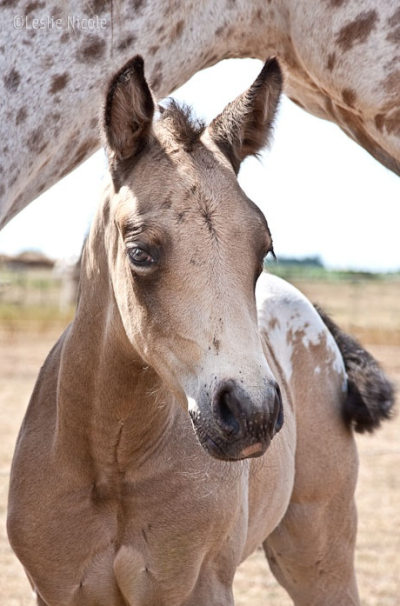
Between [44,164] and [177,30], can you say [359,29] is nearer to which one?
[177,30]

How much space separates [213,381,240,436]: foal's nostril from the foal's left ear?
890 mm

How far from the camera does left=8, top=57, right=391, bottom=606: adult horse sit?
221 centimetres

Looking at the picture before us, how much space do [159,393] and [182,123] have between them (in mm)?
877

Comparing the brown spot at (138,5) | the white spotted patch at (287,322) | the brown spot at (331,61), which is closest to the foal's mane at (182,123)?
the brown spot at (138,5)

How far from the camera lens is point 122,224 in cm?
244

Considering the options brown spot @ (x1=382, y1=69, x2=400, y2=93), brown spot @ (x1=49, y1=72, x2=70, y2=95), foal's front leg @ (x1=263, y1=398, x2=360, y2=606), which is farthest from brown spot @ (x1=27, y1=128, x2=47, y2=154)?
foal's front leg @ (x1=263, y1=398, x2=360, y2=606)

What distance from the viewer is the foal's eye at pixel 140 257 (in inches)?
91.6

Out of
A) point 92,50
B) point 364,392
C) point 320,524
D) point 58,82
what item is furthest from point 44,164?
point 320,524

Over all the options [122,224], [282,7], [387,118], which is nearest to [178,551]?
[122,224]

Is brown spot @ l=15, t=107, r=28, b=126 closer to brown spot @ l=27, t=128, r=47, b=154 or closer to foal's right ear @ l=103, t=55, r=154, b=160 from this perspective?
brown spot @ l=27, t=128, r=47, b=154

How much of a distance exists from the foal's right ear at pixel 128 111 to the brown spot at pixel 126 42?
0.52 feet

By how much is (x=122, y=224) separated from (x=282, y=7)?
0.85 m

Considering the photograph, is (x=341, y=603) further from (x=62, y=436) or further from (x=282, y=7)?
(x=282, y=7)

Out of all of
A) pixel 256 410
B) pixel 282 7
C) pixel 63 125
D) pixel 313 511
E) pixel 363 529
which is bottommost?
pixel 363 529
